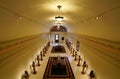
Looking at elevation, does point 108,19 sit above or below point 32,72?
above

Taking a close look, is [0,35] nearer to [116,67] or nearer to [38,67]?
[116,67]

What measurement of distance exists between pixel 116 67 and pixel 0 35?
13.4 feet

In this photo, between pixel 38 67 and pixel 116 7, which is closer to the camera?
pixel 116 7

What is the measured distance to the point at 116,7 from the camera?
4.13 m

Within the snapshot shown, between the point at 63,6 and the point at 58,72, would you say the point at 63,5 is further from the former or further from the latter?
the point at 58,72

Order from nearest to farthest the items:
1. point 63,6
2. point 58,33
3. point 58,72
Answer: point 63,6
point 58,72
point 58,33

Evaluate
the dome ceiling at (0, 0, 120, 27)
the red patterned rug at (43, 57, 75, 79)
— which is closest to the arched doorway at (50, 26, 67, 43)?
the red patterned rug at (43, 57, 75, 79)

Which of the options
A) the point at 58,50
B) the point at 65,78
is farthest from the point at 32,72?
the point at 58,50

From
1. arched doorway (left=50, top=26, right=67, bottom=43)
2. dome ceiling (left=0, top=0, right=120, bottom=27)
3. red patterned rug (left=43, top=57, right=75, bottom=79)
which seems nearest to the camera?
dome ceiling (left=0, top=0, right=120, bottom=27)

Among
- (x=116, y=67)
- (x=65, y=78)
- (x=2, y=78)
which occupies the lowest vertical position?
(x=65, y=78)

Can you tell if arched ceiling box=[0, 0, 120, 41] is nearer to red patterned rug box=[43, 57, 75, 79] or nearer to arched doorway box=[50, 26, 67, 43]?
red patterned rug box=[43, 57, 75, 79]

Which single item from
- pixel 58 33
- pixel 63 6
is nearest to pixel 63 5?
pixel 63 6

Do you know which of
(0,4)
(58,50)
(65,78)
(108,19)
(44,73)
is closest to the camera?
(0,4)

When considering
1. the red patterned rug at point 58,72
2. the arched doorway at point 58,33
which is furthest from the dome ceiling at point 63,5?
the arched doorway at point 58,33
